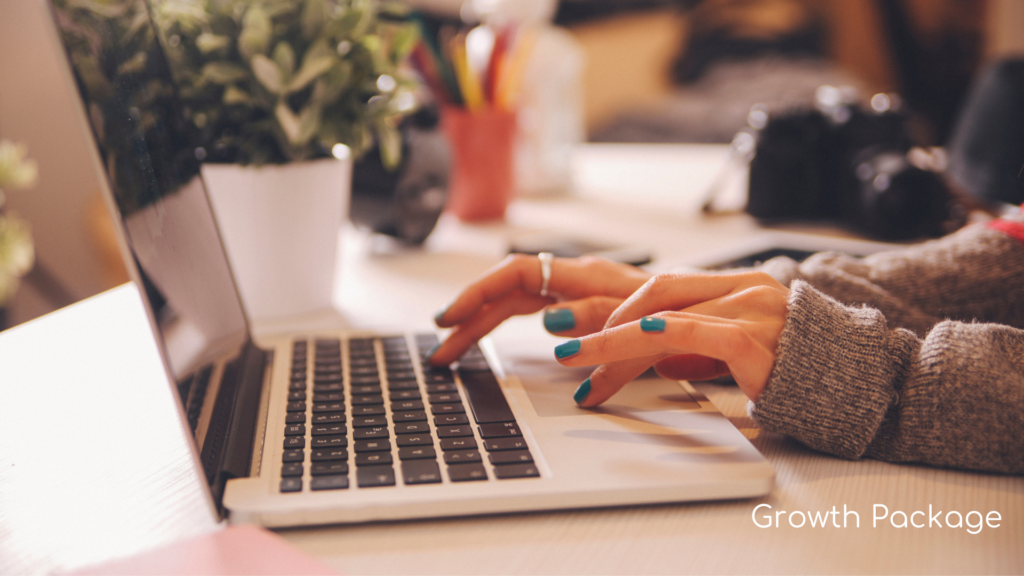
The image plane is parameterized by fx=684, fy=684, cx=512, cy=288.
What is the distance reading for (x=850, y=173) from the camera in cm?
94

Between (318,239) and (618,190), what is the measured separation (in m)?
0.72

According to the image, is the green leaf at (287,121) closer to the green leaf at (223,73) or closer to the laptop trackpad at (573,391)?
the green leaf at (223,73)

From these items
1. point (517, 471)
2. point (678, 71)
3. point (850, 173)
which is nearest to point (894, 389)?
point (517, 471)

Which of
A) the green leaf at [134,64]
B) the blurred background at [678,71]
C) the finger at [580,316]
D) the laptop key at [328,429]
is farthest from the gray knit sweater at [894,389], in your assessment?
the blurred background at [678,71]

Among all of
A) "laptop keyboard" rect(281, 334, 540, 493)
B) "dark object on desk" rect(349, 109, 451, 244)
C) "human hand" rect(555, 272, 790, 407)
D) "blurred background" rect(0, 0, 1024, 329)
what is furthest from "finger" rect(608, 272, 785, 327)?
"blurred background" rect(0, 0, 1024, 329)

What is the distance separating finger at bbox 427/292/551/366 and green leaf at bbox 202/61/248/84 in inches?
11.3

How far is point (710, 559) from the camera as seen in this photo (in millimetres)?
310

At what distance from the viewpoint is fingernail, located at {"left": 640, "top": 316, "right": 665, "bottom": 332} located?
38 cm

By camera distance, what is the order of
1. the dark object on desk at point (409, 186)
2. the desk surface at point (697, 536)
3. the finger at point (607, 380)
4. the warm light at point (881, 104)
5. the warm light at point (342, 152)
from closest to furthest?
the desk surface at point (697, 536)
the finger at point (607, 380)
the warm light at point (342, 152)
the dark object on desk at point (409, 186)
the warm light at point (881, 104)

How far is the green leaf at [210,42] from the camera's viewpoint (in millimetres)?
567

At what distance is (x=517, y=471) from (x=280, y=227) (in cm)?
39

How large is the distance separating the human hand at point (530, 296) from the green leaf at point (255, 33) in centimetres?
28

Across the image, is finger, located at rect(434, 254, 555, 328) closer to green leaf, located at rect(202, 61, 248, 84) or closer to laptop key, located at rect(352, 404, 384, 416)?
laptop key, located at rect(352, 404, 384, 416)

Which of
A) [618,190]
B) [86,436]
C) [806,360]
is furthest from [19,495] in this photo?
[618,190]
